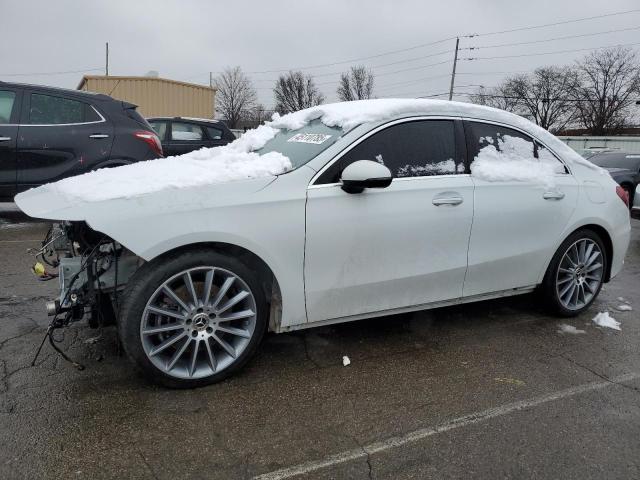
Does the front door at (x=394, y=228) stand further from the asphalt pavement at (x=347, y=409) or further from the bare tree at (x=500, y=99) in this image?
the bare tree at (x=500, y=99)

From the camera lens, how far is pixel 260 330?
302 cm

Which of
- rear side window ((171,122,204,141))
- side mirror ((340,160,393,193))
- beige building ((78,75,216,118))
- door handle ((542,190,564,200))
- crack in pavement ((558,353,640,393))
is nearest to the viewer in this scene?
side mirror ((340,160,393,193))

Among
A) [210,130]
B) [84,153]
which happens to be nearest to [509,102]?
[210,130]

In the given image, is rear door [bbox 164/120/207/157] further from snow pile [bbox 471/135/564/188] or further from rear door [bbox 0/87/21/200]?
snow pile [bbox 471/135/564/188]

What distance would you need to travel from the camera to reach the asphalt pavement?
2320 mm

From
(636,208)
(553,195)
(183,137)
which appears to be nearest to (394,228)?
(553,195)

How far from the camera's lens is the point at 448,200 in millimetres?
3447

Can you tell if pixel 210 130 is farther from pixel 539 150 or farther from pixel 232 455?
pixel 232 455

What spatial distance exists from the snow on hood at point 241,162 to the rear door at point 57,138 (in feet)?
10.4

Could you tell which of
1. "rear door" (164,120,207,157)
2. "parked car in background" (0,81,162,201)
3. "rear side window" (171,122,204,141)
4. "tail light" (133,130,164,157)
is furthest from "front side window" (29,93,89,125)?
"rear side window" (171,122,204,141)

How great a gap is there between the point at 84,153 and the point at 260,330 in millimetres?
4559

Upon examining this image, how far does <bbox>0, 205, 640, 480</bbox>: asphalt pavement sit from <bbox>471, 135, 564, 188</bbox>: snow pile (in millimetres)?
1161

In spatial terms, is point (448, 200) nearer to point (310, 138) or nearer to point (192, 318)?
point (310, 138)

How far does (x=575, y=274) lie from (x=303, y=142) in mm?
2473
